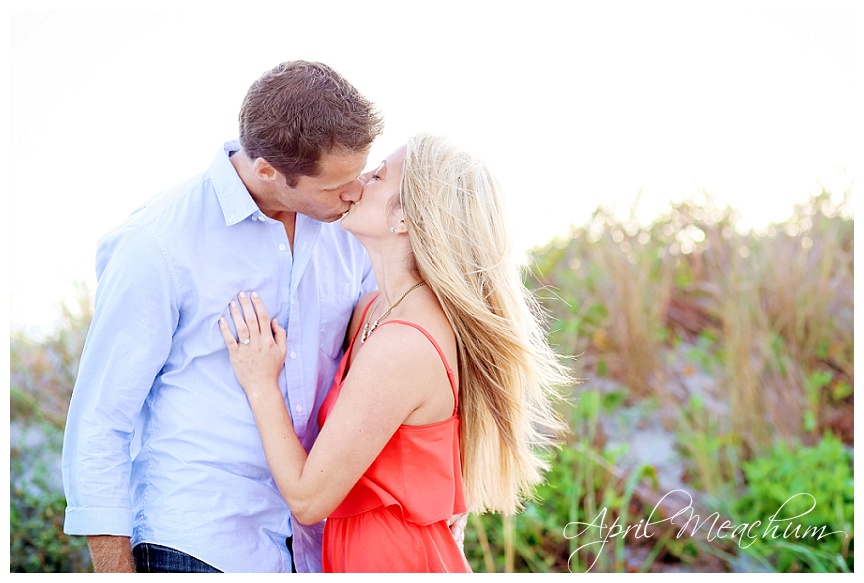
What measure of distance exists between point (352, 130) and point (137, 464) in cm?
111

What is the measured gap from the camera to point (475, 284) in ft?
6.89

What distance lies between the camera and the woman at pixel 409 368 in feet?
6.26

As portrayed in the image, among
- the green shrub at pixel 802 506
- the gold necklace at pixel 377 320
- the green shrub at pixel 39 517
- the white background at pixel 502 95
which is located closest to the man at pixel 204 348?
the gold necklace at pixel 377 320

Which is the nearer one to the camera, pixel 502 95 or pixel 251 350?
pixel 251 350

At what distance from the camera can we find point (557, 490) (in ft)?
12.8

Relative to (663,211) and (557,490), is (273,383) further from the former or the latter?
(663,211)

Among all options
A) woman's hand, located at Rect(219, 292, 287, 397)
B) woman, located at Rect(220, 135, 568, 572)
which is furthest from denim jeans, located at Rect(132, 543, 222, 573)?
woman's hand, located at Rect(219, 292, 287, 397)

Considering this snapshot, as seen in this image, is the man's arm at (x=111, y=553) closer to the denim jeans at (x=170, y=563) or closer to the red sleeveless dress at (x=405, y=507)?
the denim jeans at (x=170, y=563)

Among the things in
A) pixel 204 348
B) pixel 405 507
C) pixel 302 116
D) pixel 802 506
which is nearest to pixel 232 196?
pixel 302 116

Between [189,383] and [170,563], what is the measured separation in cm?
48

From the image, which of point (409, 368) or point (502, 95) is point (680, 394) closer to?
point (502, 95)

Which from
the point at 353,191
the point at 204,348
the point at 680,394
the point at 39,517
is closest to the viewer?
the point at 204,348

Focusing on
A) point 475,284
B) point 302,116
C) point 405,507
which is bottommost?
point 405,507

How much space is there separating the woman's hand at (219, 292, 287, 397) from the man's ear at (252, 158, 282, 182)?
332 mm
